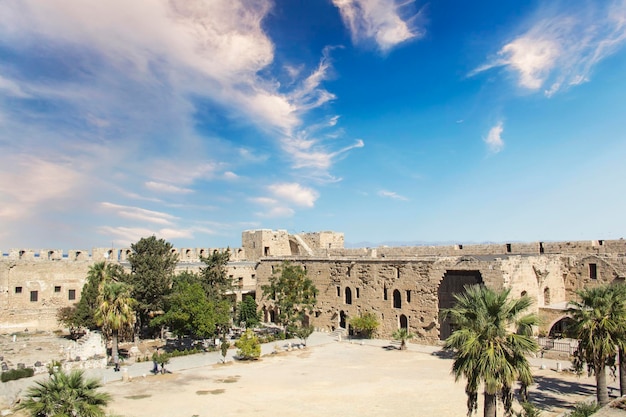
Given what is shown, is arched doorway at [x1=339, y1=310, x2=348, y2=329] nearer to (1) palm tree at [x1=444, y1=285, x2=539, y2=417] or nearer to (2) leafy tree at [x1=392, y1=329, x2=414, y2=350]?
(2) leafy tree at [x1=392, y1=329, x2=414, y2=350]

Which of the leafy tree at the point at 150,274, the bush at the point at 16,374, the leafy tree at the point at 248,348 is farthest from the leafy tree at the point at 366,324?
the bush at the point at 16,374

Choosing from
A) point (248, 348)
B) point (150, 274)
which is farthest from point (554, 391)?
point (150, 274)

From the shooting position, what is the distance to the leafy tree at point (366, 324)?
3538 centimetres

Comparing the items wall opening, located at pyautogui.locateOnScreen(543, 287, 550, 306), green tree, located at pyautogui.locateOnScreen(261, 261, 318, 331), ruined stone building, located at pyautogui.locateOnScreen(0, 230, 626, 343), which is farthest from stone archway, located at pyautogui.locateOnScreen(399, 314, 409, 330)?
wall opening, located at pyautogui.locateOnScreen(543, 287, 550, 306)

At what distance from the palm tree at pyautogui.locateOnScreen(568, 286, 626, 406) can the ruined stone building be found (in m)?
11.2

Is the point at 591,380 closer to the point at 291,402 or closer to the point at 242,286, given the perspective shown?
the point at 291,402

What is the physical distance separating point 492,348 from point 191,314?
22528mm

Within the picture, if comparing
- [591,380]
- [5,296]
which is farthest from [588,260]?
[5,296]

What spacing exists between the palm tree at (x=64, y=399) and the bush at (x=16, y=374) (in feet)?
43.2

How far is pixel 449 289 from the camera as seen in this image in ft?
106

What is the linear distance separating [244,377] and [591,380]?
60.3 ft

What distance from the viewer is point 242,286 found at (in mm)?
45812

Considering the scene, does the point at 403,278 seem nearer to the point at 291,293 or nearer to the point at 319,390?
the point at 291,293

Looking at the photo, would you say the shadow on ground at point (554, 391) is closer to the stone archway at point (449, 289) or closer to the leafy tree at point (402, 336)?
the stone archway at point (449, 289)
